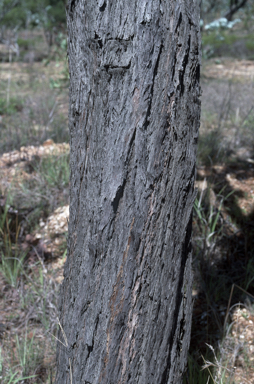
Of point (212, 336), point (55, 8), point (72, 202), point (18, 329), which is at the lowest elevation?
point (18, 329)

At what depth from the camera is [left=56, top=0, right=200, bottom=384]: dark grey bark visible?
96 cm

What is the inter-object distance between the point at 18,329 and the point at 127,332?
1.15 metres

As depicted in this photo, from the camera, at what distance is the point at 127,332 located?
110 centimetres

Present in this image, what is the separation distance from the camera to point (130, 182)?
3.38 feet

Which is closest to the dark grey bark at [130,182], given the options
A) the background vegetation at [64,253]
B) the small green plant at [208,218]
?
the background vegetation at [64,253]

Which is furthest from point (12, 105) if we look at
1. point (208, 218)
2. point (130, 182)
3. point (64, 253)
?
point (130, 182)

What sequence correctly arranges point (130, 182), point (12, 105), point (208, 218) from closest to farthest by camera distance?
point (130, 182) < point (208, 218) < point (12, 105)

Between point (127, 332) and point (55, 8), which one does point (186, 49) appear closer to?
point (127, 332)

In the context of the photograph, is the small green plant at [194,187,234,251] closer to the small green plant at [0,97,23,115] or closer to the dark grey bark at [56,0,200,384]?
the dark grey bark at [56,0,200,384]

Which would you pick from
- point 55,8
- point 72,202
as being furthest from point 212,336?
point 55,8

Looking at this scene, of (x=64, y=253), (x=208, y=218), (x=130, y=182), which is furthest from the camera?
(x=208, y=218)

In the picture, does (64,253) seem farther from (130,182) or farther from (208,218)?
(130,182)

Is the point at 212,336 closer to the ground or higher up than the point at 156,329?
closer to the ground

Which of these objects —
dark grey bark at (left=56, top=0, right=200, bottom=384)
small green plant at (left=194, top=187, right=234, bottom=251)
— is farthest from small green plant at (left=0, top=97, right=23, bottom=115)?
dark grey bark at (left=56, top=0, right=200, bottom=384)
